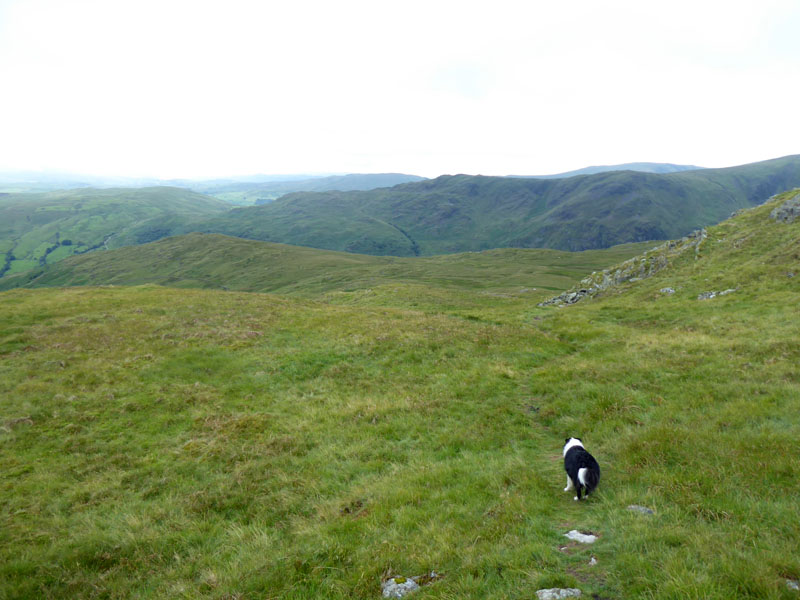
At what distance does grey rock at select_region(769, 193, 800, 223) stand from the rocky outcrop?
5823 millimetres

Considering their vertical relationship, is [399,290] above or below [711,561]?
below

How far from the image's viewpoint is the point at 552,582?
18.1ft

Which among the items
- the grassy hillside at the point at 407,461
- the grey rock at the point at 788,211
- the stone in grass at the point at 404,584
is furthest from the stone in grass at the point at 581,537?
the grey rock at the point at 788,211

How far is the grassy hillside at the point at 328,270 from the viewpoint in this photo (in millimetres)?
106756

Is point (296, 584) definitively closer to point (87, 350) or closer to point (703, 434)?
point (703, 434)

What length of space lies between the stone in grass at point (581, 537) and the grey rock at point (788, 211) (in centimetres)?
4628

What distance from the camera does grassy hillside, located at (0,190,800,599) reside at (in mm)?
6148

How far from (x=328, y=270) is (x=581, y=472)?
13561 centimetres

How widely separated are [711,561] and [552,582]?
2203 millimetres

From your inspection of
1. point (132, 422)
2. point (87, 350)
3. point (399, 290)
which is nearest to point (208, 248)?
point (399, 290)

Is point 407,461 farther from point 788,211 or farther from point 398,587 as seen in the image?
point 788,211

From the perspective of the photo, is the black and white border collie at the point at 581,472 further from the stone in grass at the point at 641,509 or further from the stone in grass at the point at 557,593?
the stone in grass at the point at 557,593

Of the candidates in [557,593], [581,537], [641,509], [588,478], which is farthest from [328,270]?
[557,593]

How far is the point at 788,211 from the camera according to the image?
3703 centimetres
